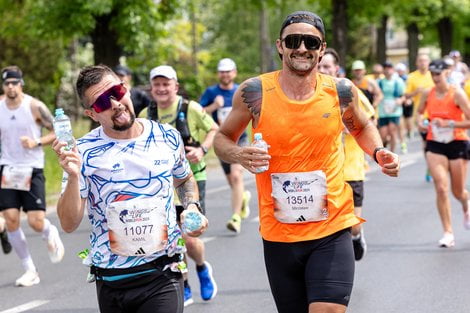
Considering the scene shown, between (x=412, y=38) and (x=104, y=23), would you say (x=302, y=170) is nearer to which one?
(x=104, y=23)

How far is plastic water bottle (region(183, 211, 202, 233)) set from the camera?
4.74 meters

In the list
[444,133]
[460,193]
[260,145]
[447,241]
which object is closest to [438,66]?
[444,133]

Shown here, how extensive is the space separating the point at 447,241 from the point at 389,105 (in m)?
11.0

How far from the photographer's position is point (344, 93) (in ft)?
18.2

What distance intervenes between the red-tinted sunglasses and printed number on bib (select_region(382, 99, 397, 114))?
17.1 m

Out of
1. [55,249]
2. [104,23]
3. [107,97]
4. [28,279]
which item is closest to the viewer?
[107,97]

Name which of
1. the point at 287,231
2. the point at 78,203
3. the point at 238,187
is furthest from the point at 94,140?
the point at 238,187

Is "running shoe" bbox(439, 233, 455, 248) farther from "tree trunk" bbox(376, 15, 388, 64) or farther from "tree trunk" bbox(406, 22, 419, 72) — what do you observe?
"tree trunk" bbox(406, 22, 419, 72)

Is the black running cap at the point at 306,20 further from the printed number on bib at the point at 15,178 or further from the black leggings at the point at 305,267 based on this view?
the printed number on bib at the point at 15,178

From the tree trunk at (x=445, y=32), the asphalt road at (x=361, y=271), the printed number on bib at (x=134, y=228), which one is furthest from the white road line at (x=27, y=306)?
the tree trunk at (x=445, y=32)

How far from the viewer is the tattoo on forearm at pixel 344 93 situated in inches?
218

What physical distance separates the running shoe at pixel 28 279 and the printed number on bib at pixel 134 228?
4777 mm

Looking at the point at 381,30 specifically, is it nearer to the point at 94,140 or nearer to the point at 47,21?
the point at 47,21

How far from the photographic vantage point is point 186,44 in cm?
6738
